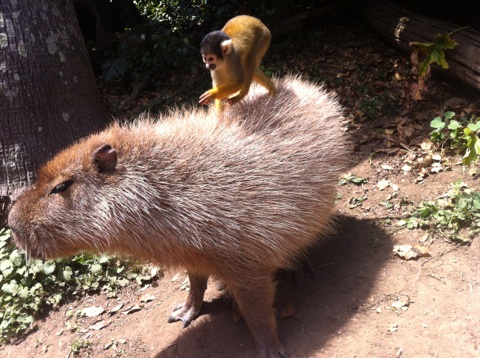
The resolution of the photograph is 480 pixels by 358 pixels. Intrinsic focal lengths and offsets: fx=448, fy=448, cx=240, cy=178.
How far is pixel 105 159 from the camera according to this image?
9.18ft

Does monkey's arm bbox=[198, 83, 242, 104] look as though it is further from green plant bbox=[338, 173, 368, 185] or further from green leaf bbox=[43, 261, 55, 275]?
green leaf bbox=[43, 261, 55, 275]

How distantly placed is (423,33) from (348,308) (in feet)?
11.4

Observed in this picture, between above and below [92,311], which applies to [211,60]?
above

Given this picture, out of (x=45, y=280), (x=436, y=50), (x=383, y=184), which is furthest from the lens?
(x=436, y=50)

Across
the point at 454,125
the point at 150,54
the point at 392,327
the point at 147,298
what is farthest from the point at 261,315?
the point at 150,54

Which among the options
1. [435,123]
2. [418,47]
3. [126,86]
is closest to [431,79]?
[418,47]

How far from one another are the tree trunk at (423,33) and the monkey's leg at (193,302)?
3.20 meters

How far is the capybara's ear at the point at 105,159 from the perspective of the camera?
109 inches

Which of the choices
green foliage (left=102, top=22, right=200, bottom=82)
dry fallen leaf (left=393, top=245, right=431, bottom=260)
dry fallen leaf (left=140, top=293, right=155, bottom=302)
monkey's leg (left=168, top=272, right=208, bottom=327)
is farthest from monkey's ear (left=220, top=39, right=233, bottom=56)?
green foliage (left=102, top=22, right=200, bottom=82)

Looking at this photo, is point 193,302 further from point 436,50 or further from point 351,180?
point 436,50

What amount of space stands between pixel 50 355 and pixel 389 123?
12.5 feet

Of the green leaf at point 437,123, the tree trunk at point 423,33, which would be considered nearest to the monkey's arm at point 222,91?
the green leaf at point 437,123

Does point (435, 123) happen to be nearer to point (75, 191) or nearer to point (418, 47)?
point (418, 47)

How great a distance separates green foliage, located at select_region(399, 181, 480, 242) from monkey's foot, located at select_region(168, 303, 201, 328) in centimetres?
180
